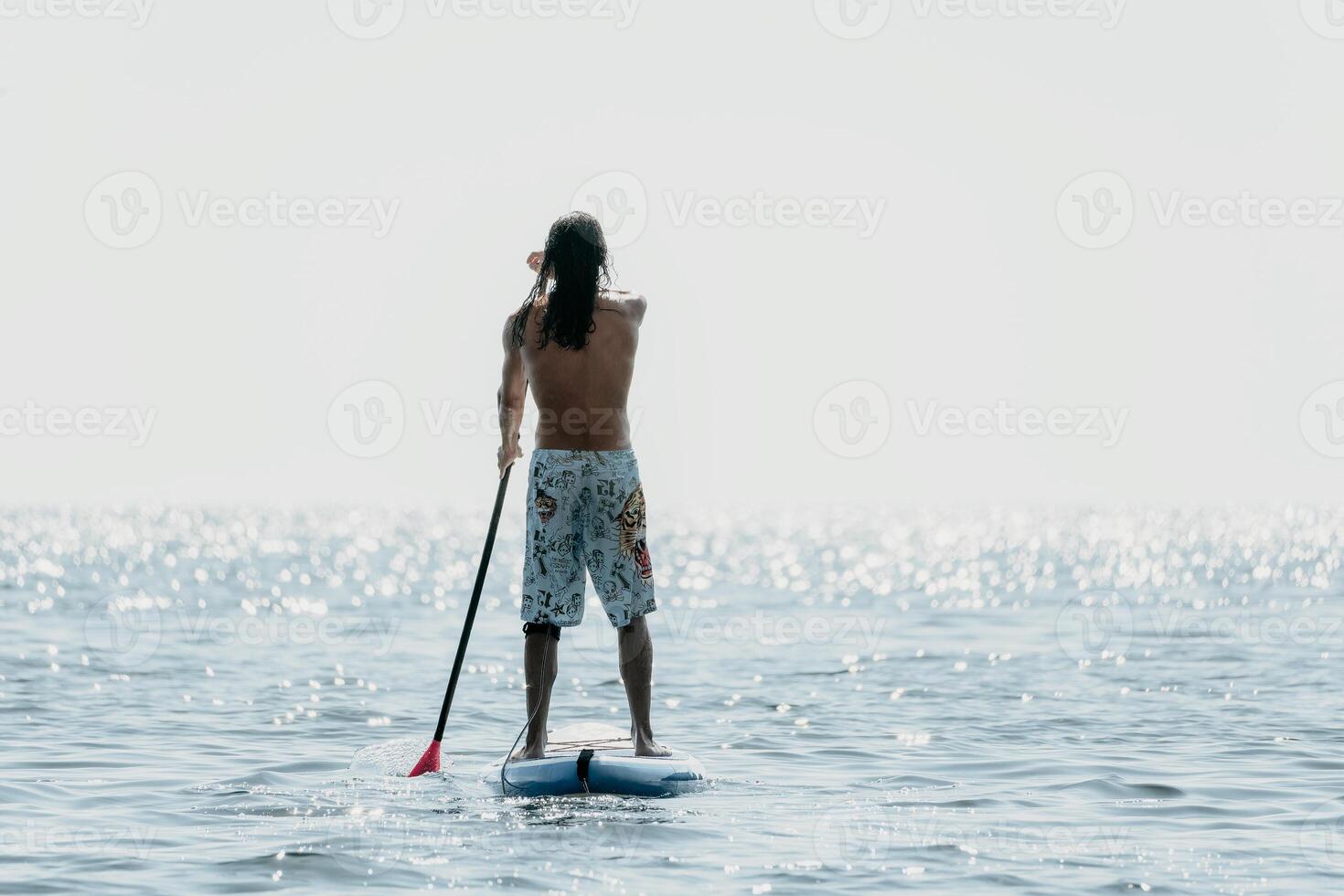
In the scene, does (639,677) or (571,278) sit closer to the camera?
(571,278)

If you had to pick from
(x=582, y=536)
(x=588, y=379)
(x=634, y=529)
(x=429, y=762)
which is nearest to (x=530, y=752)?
(x=429, y=762)

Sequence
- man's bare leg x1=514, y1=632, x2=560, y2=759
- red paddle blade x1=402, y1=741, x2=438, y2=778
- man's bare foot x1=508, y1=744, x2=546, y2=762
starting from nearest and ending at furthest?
1. man's bare leg x1=514, y1=632, x2=560, y2=759
2. man's bare foot x1=508, y1=744, x2=546, y2=762
3. red paddle blade x1=402, y1=741, x2=438, y2=778

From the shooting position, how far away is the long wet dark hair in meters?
7.12

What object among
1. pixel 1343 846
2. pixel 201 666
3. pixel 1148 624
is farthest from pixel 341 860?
pixel 1148 624

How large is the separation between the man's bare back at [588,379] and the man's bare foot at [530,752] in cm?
143

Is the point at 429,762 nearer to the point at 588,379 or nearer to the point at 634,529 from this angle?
the point at 634,529

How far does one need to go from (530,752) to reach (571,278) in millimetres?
2235

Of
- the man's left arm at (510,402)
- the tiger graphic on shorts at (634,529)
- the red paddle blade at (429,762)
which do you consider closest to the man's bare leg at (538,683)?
the tiger graphic on shorts at (634,529)

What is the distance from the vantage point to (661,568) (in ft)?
141

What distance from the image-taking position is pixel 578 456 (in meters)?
7.15

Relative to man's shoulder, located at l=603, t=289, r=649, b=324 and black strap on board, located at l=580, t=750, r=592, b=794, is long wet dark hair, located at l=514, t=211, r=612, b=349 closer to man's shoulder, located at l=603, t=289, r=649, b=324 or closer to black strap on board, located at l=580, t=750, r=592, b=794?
man's shoulder, located at l=603, t=289, r=649, b=324

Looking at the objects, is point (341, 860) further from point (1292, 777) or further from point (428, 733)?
point (1292, 777)

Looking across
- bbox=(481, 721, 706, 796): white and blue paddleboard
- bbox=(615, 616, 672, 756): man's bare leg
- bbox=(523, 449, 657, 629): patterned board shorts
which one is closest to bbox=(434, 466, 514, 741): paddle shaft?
bbox=(523, 449, 657, 629): patterned board shorts

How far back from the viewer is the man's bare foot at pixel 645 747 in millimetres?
7375
